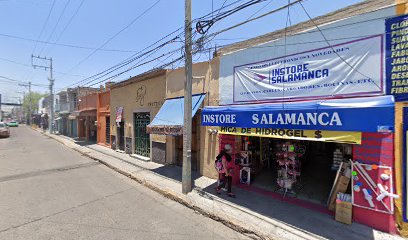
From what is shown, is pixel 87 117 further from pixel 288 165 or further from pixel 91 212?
pixel 288 165

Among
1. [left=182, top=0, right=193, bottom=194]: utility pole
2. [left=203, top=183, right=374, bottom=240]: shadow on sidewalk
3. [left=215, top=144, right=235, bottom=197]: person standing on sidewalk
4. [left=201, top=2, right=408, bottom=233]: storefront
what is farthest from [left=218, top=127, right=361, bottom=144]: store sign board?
[left=203, top=183, right=374, bottom=240]: shadow on sidewalk

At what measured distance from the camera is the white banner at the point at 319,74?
498 centimetres

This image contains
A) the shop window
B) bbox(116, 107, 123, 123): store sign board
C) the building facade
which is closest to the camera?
the shop window

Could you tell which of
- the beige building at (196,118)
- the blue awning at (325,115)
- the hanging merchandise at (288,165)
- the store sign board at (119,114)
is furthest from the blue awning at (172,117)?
the store sign board at (119,114)

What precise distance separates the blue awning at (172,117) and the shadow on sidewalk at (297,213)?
2596mm

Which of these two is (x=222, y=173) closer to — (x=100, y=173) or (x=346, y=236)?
(x=346, y=236)

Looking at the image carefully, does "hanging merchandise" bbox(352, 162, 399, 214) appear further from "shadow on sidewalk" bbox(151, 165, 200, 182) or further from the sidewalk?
"shadow on sidewalk" bbox(151, 165, 200, 182)

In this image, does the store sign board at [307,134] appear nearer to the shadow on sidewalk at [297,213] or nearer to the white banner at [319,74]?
the white banner at [319,74]

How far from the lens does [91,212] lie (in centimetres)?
576

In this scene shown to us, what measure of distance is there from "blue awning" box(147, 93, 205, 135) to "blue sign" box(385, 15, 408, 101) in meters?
5.60

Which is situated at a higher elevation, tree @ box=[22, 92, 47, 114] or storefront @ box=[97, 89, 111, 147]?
tree @ box=[22, 92, 47, 114]

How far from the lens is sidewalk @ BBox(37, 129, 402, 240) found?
4734 mm

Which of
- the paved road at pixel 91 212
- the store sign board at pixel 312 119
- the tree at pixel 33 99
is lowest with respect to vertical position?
the paved road at pixel 91 212

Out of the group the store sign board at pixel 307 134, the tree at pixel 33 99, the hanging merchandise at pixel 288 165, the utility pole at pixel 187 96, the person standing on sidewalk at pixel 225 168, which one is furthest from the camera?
the tree at pixel 33 99
